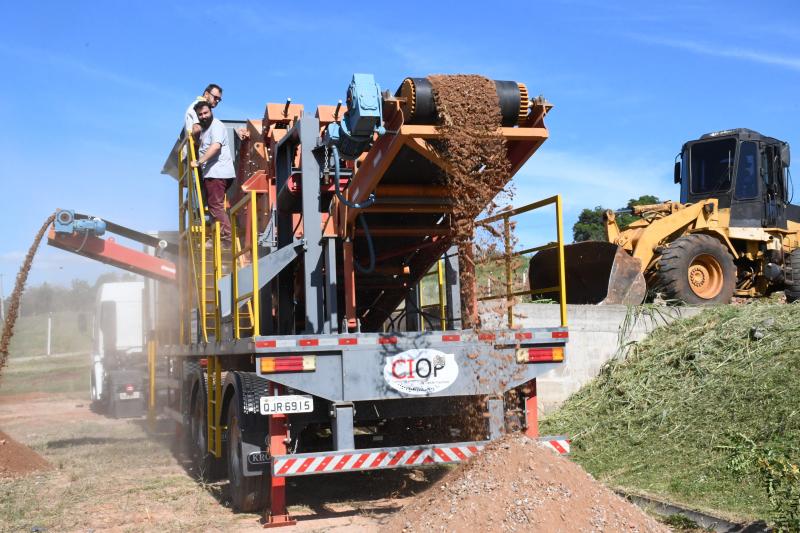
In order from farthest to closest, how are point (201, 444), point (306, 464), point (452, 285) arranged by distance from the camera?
point (201, 444) → point (452, 285) → point (306, 464)

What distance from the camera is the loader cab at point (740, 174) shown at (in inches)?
610

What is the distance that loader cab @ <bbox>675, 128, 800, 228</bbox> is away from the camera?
15501 mm

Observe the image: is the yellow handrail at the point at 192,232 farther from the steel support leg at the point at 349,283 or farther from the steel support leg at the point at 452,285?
the steel support leg at the point at 452,285

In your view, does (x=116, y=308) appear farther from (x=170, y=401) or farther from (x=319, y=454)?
(x=319, y=454)

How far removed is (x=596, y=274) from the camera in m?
13.1

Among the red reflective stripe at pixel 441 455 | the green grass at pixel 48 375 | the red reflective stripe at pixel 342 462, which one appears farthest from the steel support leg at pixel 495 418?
the green grass at pixel 48 375

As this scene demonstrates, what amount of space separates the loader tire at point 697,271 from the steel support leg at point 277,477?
853 centimetres

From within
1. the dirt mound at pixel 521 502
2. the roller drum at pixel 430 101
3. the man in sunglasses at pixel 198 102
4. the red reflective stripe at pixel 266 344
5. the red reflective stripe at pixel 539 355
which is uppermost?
the man in sunglasses at pixel 198 102

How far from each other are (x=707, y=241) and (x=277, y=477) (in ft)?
31.9

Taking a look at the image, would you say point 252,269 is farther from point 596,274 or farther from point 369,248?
point 596,274

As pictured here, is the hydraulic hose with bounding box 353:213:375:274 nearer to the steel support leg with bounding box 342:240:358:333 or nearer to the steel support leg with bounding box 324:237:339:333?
the steel support leg with bounding box 342:240:358:333

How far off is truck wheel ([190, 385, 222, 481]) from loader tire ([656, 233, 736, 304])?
24.8 ft

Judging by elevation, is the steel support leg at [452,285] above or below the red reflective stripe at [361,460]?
above

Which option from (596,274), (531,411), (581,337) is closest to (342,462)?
(531,411)
